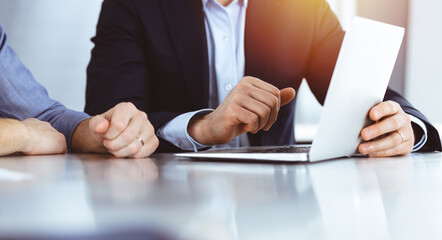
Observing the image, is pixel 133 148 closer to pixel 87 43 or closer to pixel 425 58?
pixel 87 43

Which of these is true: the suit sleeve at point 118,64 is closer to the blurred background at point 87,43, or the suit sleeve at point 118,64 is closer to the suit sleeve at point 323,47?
the suit sleeve at point 323,47

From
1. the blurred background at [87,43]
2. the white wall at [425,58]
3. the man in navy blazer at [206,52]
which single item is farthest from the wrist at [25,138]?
the white wall at [425,58]

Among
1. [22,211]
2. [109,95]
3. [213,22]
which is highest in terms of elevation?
[213,22]

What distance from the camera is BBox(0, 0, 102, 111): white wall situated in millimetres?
2938

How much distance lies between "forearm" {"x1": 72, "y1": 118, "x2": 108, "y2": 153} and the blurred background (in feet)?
6.92

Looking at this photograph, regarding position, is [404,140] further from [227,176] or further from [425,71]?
[425,71]

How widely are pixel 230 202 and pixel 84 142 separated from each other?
710mm

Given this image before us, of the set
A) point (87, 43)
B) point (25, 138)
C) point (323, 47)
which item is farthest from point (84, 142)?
point (87, 43)

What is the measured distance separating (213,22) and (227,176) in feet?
3.73

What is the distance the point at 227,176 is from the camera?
1.78 ft

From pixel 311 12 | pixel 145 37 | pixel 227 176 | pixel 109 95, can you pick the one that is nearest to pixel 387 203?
pixel 227 176

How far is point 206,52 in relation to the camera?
150 centimetres

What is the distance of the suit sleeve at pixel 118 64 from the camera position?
1.38 metres

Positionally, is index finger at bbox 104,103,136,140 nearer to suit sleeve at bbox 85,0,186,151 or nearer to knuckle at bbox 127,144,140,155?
knuckle at bbox 127,144,140,155
